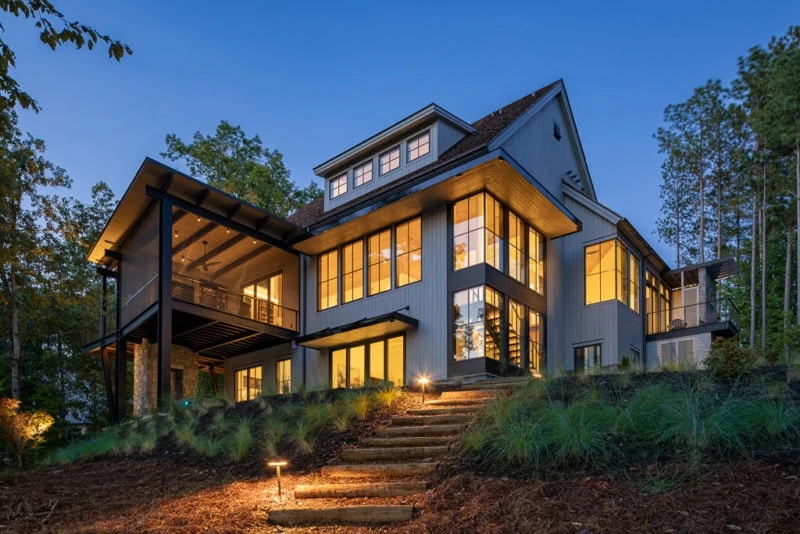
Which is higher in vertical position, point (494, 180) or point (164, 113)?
point (164, 113)

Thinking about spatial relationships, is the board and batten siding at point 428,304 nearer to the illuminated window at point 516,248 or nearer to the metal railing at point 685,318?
the illuminated window at point 516,248

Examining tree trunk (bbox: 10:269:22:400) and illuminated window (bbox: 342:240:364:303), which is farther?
tree trunk (bbox: 10:269:22:400)

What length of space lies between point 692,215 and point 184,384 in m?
24.4

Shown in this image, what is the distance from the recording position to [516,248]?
1622 centimetres

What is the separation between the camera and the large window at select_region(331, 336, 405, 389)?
16.4 metres

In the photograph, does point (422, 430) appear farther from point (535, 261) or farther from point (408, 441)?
point (535, 261)

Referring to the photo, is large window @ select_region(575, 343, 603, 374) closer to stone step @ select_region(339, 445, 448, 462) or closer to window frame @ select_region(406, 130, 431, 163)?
window frame @ select_region(406, 130, 431, 163)

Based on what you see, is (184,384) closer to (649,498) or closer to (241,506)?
(241,506)

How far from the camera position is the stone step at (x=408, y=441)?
745 cm

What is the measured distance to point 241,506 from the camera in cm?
609

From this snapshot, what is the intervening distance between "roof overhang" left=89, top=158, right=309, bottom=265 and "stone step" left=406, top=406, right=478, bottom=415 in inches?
358

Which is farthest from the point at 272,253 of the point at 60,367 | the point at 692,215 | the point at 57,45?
the point at 692,215


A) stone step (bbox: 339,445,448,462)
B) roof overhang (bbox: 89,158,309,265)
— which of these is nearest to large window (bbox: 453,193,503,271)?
roof overhang (bbox: 89,158,309,265)

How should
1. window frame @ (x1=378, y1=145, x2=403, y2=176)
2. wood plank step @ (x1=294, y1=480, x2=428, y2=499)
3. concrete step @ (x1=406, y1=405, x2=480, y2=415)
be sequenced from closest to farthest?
wood plank step @ (x1=294, y1=480, x2=428, y2=499), concrete step @ (x1=406, y1=405, x2=480, y2=415), window frame @ (x1=378, y1=145, x2=403, y2=176)
